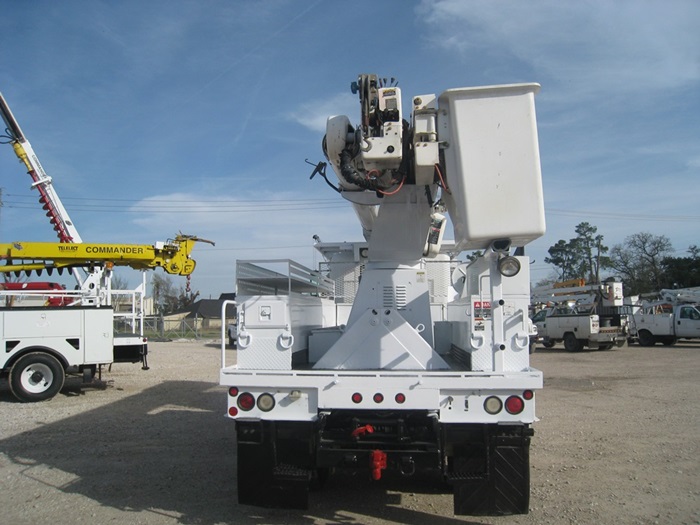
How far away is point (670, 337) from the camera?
2784 centimetres

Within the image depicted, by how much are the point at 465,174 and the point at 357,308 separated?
1.91 m

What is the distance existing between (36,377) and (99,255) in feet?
14.4

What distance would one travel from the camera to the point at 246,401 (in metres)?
4.61

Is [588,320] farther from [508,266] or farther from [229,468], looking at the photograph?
[508,266]

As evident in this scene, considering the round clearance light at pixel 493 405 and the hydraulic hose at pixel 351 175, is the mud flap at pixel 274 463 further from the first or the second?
the hydraulic hose at pixel 351 175

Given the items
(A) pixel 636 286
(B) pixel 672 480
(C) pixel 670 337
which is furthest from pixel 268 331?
(A) pixel 636 286

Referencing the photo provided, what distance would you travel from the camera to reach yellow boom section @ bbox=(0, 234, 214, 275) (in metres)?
15.0

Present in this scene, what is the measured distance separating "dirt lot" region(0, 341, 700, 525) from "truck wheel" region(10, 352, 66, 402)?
1.12ft

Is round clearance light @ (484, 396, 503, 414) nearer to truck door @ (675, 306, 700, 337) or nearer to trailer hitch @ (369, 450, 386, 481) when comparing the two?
trailer hitch @ (369, 450, 386, 481)

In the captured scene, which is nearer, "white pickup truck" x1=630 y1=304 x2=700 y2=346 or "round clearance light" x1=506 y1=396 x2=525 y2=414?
"round clearance light" x1=506 y1=396 x2=525 y2=414

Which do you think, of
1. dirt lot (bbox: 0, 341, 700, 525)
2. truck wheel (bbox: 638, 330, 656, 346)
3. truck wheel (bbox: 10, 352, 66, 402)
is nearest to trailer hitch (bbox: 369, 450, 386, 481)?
dirt lot (bbox: 0, 341, 700, 525)

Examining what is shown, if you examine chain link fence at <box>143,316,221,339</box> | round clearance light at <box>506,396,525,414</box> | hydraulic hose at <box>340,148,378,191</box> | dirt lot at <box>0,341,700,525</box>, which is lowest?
dirt lot at <box>0,341,700,525</box>

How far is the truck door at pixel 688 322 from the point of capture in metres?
26.7

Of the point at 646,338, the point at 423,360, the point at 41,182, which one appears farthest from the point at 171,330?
the point at 423,360
